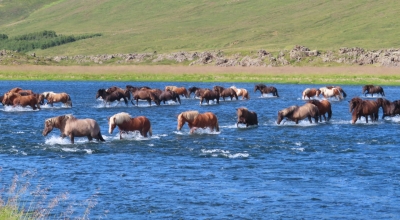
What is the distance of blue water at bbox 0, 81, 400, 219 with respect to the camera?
712 inches

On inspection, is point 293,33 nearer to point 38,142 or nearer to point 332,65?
point 332,65

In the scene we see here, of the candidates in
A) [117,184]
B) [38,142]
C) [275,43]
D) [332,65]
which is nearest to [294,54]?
[332,65]

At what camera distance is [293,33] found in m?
165

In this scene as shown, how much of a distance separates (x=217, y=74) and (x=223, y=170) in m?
74.0

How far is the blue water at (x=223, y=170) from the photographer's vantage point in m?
18.1

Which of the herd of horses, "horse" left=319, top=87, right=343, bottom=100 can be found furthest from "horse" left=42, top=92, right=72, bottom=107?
"horse" left=319, top=87, right=343, bottom=100

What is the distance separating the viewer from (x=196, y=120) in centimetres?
3161

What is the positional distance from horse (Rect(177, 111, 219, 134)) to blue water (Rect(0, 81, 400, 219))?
0.43m

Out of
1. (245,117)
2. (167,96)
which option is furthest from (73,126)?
(167,96)

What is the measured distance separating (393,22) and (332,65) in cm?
6441

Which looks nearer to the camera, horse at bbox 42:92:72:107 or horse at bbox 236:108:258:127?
horse at bbox 236:108:258:127

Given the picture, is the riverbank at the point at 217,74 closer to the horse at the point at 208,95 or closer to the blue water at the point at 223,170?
the horse at the point at 208,95

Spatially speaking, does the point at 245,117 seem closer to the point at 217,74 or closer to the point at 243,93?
the point at 243,93

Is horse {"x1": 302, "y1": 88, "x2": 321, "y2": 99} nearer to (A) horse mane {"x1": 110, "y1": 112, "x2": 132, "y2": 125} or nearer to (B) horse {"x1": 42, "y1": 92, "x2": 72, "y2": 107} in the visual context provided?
(B) horse {"x1": 42, "y1": 92, "x2": 72, "y2": 107}
